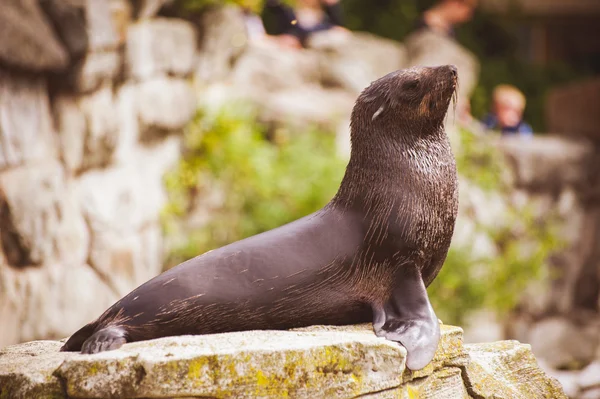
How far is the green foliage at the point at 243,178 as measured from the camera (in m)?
6.92

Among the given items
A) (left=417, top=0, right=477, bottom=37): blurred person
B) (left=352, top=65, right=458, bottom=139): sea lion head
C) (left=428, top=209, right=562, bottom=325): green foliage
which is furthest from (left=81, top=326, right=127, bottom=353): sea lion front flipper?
(left=417, top=0, right=477, bottom=37): blurred person

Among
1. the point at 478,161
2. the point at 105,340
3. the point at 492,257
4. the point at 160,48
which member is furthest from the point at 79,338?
the point at 478,161

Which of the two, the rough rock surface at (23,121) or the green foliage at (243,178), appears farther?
the green foliage at (243,178)

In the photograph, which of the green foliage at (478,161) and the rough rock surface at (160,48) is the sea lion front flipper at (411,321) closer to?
the rough rock surface at (160,48)

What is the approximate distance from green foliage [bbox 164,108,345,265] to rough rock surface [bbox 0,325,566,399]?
391cm

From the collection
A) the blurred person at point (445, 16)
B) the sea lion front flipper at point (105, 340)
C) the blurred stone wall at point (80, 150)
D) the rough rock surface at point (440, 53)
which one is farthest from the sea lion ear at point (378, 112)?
the blurred person at point (445, 16)

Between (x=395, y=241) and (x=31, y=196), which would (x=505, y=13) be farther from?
(x=395, y=241)

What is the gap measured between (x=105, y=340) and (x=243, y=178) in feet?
14.0

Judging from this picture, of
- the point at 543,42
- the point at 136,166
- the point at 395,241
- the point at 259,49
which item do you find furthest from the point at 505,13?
the point at 395,241

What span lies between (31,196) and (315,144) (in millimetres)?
2796

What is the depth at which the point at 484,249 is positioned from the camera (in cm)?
783

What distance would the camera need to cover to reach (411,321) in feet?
9.86

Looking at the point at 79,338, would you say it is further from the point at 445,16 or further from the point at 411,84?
the point at 445,16

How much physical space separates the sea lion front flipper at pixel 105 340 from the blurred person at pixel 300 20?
639 centimetres
